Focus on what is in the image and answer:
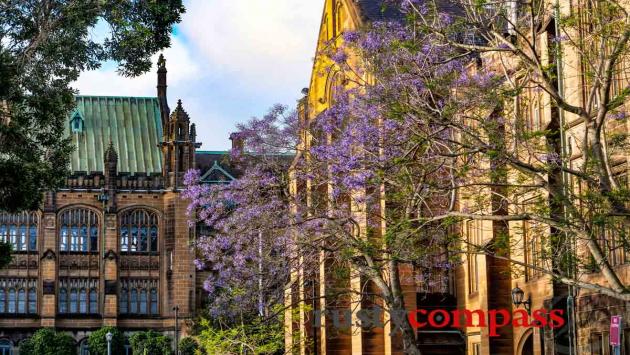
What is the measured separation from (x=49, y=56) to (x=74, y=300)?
2398 inches

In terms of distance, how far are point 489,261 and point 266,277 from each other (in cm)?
642

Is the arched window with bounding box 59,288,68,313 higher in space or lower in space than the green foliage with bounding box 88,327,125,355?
higher

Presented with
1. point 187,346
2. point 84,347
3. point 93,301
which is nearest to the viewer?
point 187,346

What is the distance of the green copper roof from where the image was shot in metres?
91.8

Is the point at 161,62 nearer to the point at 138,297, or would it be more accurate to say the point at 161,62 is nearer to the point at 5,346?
the point at 138,297

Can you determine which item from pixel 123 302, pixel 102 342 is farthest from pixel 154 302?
pixel 102 342

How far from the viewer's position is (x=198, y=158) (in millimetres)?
96062

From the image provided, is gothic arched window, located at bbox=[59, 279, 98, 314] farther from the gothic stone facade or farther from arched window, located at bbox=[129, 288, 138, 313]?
arched window, located at bbox=[129, 288, 138, 313]

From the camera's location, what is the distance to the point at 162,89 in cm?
9706

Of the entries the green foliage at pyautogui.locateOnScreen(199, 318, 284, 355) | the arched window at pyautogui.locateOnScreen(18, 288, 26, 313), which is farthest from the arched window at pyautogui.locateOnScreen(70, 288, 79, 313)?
the green foliage at pyautogui.locateOnScreen(199, 318, 284, 355)

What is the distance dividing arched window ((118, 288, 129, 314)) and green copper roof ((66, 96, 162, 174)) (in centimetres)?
782

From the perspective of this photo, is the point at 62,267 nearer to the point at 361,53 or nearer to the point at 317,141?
the point at 317,141

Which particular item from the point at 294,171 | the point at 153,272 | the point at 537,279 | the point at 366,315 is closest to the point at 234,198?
the point at 294,171

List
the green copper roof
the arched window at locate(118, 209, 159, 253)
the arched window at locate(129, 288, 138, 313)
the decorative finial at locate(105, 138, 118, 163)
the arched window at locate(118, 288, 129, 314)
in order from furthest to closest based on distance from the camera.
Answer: the green copper roof
the decorative finial at locate(105, 138, 118, 163)
the arched window at locate(118, 209, 159, 253)
the arched window at locate(129, 288, 138, 313)
the arched window at locate(118, 288, 129, 314)
